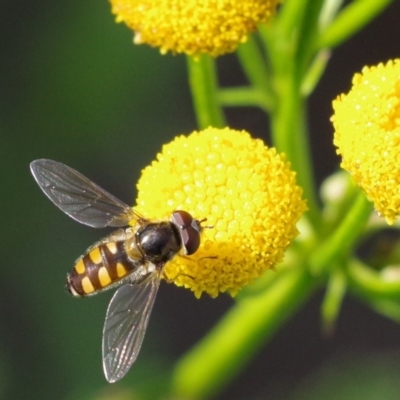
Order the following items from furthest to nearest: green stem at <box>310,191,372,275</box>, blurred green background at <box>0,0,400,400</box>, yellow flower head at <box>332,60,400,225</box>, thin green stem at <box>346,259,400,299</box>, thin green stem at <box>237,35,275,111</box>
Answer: blurred green background at <box>0,0,400,400</box>
thin green stem at <box>237,35,275,111</box>
thin green stem at <box>346,259,400,299</box>
green stem at <box>310,191,372,275</box>
yellow flower head at <box>332,60,400,225</box>

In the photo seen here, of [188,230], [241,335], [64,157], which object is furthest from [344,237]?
[64,157]

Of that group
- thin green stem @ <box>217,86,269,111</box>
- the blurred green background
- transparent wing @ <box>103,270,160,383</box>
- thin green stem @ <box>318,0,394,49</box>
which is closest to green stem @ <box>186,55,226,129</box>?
thin green stem @ <box>217,86,269,111</box>

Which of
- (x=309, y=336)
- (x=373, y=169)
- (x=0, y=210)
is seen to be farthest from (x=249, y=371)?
(x=373, y=169)

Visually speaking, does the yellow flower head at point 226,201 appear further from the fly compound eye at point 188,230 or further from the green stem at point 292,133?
the green stem at point 292,133

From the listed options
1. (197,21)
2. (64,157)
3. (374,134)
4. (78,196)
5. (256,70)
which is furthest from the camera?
(64,157)

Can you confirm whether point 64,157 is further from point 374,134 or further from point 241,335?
point 374,134

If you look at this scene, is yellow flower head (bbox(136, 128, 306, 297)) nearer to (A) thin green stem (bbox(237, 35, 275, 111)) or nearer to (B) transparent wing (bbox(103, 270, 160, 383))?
(B) transparent wing (bbox(103, 270, 160, 383))

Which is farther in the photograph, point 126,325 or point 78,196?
point 78,196
